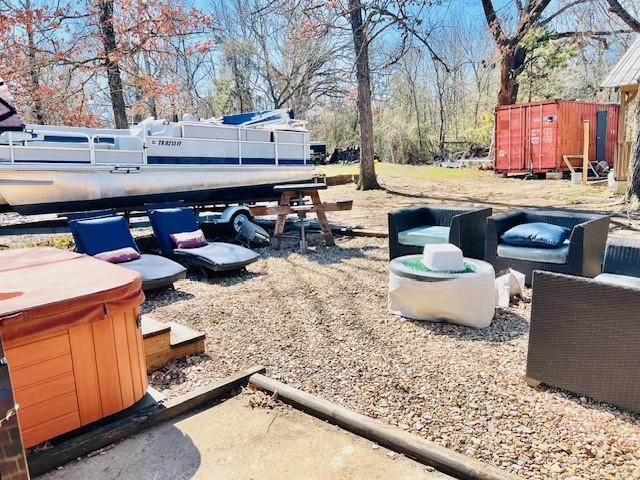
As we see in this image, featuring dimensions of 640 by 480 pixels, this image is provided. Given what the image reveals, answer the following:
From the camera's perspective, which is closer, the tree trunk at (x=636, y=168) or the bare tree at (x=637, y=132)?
the bare tree at (x=637, y=132)

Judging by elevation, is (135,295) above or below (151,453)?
above

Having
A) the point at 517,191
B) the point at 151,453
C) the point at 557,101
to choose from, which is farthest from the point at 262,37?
the point at 151,453

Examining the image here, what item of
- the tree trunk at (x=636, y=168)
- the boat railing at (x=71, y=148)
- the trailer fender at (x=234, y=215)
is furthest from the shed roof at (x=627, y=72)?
the boat railing at (x=71, y=148)

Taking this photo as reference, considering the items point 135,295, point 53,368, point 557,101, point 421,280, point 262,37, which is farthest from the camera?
point 262,37

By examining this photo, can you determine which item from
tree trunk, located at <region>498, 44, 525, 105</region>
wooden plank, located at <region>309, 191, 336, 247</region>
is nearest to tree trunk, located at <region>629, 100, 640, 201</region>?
wooden plank, located at <region>309, 191, 336, 247</region>

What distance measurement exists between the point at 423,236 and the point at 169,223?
339cm

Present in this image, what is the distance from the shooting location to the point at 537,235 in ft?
16.5

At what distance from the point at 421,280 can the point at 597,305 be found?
1.50 m

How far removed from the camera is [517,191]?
A: 13.5 m

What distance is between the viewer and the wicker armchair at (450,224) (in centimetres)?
544

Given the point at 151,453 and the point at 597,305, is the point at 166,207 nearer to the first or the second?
the point at 151,453

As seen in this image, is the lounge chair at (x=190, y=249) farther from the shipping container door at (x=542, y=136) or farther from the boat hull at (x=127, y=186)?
the shipping container door at (x=542, y=136)

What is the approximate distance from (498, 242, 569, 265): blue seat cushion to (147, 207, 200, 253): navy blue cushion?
4.09 m

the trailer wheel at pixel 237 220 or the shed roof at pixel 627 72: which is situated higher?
the shed roof at pixel 627 72
